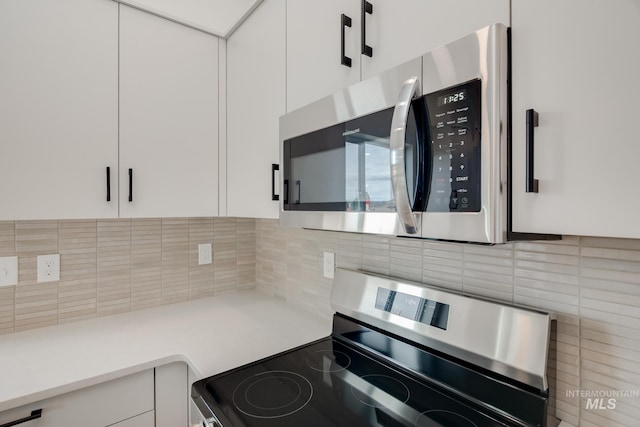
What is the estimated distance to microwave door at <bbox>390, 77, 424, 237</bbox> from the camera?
0.62 m

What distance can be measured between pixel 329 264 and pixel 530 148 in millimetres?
990

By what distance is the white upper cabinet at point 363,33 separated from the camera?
628 mm

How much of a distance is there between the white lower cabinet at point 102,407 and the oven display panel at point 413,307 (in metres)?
0.82

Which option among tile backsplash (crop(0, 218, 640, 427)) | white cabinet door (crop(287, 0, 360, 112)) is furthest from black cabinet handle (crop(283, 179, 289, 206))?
tile backsplash (crop(0, 218, 640, 427))

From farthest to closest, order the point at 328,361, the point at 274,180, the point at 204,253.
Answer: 1. the point at 204,253
2. the point at 274,180
3. the point at 328,361

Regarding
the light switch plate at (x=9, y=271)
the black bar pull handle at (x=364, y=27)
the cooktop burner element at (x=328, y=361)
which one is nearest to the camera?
the black bar pull handle at (x=364, y=27)

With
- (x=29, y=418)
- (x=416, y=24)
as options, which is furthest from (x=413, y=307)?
(x=29, y=418)

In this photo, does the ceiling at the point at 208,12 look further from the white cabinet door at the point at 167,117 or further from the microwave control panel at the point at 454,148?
the microwave control panel at the point at 454,148

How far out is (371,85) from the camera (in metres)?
0.74

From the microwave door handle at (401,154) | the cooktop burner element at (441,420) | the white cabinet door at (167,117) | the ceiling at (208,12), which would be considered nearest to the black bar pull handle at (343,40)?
the microwave door handle at (401,154)

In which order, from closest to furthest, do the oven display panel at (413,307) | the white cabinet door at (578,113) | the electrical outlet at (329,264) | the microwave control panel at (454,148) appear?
the white cabinet door at (578,113) → the microwave control panel at (454,148) → the oven display panel at (413,307) → the electrical outlet at (329,264)

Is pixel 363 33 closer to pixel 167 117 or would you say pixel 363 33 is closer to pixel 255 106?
pixel 255 106

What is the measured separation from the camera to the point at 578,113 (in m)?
0.48

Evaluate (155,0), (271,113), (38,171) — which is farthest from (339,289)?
(155,0)
